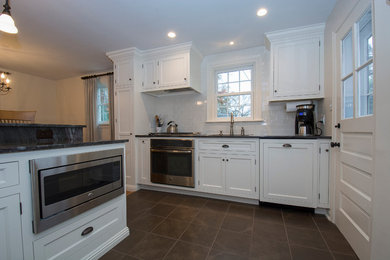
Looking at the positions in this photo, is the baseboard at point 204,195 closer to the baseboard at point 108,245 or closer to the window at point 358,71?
the baseboard at point 108,245

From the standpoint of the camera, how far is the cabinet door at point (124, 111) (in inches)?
118

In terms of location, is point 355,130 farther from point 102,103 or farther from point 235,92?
point 102,103

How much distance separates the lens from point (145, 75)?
3.07 m

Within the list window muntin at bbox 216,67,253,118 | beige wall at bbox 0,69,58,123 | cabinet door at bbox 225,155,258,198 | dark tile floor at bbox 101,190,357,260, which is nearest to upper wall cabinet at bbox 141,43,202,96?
window muntin at bbox 216,67,253,118

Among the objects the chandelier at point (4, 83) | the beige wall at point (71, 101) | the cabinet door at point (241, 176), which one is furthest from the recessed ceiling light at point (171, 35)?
the chandelier at point (4, 83)

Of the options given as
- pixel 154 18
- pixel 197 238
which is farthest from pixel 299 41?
pixel 197 238

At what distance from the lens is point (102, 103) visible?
4266 millimetres

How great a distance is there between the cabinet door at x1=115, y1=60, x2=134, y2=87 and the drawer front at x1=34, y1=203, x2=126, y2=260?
7.39 ft

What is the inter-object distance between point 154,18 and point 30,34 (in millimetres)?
1992

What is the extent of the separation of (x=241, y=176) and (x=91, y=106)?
3986 mm

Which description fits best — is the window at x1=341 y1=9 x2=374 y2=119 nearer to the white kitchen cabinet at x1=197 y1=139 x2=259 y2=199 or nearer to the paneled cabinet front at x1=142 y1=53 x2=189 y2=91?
the white kitchen cabinet at x1=197 y1=139 x2=259 y2=199

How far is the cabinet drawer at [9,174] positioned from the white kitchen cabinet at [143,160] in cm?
199

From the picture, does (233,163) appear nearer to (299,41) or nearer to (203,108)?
(203,108)

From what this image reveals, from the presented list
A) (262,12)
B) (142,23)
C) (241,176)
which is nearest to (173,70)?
(142,23)
